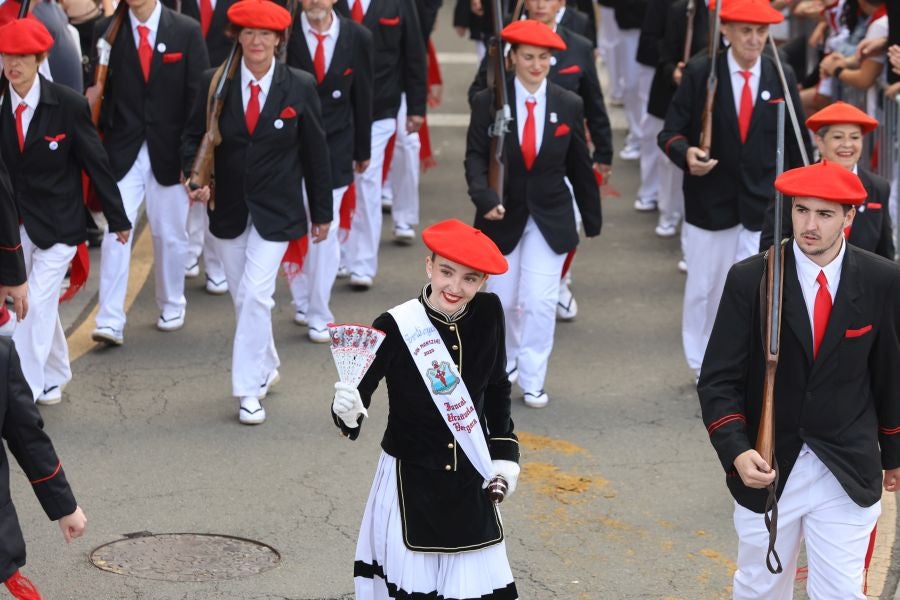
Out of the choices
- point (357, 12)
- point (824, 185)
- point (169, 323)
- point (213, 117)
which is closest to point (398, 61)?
point (357, 12)

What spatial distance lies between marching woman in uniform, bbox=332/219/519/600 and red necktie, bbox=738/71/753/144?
3.92 meters

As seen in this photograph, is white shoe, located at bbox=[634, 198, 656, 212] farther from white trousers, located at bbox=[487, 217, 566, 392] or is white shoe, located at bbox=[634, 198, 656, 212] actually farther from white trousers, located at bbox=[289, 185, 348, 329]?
white trousers, located at bbox=[487, 217, 566, 392]

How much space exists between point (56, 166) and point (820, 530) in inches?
199

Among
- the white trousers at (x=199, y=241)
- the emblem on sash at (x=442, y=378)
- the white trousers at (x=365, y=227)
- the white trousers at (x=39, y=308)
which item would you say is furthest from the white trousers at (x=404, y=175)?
the emblem on sash at (x=442, y=378)

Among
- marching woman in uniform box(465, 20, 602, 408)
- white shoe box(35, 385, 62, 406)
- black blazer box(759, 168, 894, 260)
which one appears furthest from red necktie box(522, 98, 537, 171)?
white shoe box(35, 385, 62, 406)

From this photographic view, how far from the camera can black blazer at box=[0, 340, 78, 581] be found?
5.49 meters

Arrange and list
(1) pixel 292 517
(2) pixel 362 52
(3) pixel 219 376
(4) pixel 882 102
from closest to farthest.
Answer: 1. (1) pixel 292 517
2. (3) pixel 219 376
3. (2) pixel 362 52
4. (4) pixel 882 102

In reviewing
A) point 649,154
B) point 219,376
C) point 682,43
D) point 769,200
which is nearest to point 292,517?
point 219,376

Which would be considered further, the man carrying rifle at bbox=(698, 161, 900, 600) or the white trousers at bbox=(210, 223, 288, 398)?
the white trousers at bbox=(210, 223, 288, 398)

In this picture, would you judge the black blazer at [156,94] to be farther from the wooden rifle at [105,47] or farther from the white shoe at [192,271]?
the white shoe at [192,271]

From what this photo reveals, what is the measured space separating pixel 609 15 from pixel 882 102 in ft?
16.4

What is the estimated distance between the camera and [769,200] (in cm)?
951

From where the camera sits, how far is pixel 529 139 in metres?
9.64

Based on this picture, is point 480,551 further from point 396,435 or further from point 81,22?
point 81,22
